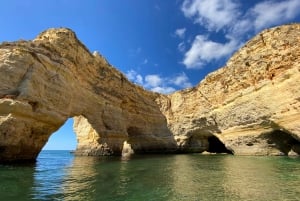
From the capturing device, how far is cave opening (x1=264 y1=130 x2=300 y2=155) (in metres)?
23.9

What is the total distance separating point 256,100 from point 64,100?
17289 mm

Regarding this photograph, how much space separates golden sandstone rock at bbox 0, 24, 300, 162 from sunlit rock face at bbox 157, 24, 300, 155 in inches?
3.5

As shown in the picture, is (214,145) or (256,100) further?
(214,145)

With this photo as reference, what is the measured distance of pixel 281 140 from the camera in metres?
24.2

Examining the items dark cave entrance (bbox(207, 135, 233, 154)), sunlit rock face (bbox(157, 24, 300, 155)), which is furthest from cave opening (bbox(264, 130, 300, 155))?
dark cave entrance (bbox(207, 135, 233, 154))

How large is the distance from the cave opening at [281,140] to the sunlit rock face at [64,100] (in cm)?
1409

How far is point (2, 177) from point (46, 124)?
6.98 meters

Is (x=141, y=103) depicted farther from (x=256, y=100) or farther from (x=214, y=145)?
(x=256, y=100)

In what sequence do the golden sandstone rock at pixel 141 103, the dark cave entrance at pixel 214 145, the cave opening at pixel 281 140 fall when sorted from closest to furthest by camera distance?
the golden sandstone rock at pixel 141 103, the cave opening at pixel 281 140, the dark cave entrance at pixel 214 145

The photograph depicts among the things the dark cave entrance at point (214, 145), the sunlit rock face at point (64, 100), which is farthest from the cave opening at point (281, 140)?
the dark cave entrance at point (214, 145)

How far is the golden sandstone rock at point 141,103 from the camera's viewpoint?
1532 cm

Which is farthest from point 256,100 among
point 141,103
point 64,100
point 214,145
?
point 64,100

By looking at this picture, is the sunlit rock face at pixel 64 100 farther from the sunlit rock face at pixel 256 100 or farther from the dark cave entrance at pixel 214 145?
the sunlit rock face at pixel 256 100

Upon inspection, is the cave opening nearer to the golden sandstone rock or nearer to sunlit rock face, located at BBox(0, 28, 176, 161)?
the golden sandstone rock
